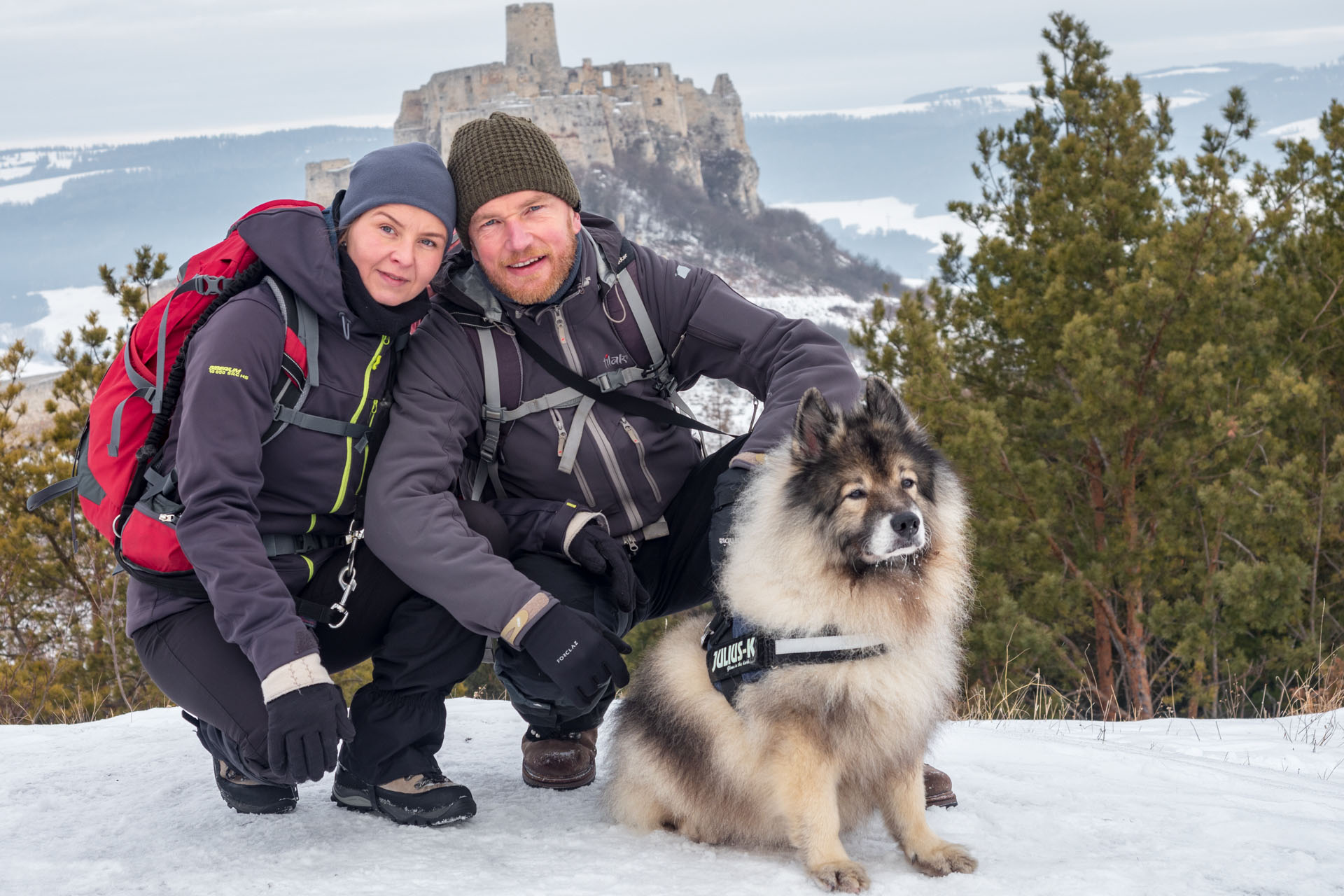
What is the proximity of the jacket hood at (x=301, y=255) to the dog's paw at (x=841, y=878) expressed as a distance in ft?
5.96

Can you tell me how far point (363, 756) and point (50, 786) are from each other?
1058 mm

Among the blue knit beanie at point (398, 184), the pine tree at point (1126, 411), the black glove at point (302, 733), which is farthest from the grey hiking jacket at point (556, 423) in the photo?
the pine tree at point (1126, 411)

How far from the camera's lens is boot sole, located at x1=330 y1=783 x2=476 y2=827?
2.81 metres

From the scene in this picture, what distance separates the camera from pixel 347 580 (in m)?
2.86

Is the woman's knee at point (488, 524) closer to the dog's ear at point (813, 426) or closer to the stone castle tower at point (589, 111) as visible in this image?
the dog's ear at point (813, 426)

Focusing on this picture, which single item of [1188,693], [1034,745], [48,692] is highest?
[1034,745]

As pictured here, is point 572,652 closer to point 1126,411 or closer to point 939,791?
point 939,791

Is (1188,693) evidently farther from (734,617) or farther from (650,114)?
(650,114)

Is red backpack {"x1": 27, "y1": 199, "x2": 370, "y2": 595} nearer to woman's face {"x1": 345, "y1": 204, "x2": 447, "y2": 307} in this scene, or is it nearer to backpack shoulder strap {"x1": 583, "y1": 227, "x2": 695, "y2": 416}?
woman's face {"x1": 345, "y1": 204, "x2": 447, "y2": 307}

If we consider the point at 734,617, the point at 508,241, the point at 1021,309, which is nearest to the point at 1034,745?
the point at 734,617

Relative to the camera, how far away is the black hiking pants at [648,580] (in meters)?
3.04

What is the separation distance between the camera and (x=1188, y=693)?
880 cm

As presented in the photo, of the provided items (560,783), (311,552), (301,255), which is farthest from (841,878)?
(301,255)

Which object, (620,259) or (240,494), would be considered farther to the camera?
(620,259)
